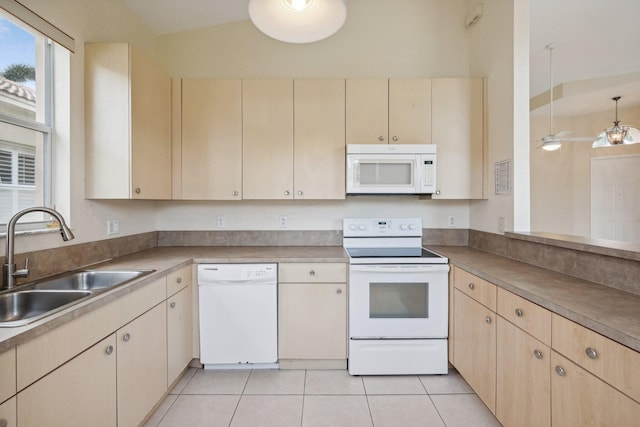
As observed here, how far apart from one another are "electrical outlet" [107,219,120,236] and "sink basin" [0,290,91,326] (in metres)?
0.76

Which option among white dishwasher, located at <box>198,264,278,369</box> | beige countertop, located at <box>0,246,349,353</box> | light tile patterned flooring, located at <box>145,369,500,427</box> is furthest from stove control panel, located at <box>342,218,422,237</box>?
light tile patterned flooring, located at <box>145,369,500,427</box>

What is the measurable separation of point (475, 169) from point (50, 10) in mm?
3023

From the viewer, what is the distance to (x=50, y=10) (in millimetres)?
1625

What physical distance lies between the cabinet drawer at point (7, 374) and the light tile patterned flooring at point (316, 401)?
3.53 ft

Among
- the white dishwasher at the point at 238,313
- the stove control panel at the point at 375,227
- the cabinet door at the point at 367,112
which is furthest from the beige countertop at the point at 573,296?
the white dishwasher at the point at 238,313

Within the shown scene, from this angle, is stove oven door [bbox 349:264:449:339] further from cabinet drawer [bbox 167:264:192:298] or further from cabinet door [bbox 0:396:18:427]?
cabinet door [bbox 0:396:18:427]

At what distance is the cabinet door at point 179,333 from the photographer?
73.0 inches

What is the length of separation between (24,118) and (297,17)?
157 cm

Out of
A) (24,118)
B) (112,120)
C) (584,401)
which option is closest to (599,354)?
(584,401)

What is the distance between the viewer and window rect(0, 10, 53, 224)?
1.47m

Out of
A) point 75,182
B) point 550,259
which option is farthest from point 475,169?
point 75,182

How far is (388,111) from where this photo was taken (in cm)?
238

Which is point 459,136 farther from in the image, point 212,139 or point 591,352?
point 212,139

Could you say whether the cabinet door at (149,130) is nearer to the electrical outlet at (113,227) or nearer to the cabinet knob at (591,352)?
the electrical outlet at (113,227)
